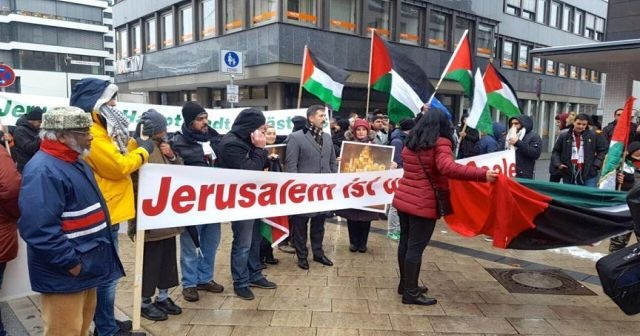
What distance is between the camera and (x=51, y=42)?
60.2m

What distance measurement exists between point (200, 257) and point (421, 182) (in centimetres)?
241

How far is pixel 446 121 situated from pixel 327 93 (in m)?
4.15

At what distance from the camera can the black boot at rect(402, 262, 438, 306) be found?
4.70 m

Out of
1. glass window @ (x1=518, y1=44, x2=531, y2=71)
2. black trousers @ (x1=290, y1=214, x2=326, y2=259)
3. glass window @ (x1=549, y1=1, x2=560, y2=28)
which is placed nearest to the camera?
black trousers @ (x1=290, y1=214, x2=326, y2=259)

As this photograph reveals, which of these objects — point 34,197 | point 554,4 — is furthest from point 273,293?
point 554,4

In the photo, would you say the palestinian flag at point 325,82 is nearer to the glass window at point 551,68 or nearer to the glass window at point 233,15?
the glass window at point 233,15

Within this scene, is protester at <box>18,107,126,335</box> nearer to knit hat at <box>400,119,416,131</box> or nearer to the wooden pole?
the wooden pole

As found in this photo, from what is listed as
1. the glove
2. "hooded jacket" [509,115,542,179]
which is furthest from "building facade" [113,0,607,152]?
the glove

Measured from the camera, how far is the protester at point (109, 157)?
3.45 metres

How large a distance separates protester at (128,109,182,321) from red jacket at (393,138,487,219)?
221cm

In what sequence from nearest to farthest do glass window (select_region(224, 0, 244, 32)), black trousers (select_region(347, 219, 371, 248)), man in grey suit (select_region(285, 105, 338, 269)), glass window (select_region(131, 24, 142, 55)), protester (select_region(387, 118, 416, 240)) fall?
man in grey suit (select_region(285, 105, 338, 269)) → black trousers (select_region(347, 219, 371, 248)) → protester (select_region(387, 118, 416, 240)) → glass window (select_region(224, 0, 244, 32)) → glass window (select_region(131, 24, 142, 55))

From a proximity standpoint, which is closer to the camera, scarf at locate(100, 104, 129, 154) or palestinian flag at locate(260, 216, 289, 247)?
scarf at locate(100, 104, 129, 154)

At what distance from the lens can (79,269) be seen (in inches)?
111

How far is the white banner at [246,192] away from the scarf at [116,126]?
0.96ft
